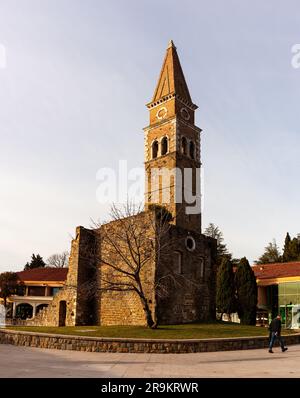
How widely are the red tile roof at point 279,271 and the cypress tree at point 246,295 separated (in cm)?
487

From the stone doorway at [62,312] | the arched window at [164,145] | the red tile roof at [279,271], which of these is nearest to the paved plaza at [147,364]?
the stone doorway at [62,312]

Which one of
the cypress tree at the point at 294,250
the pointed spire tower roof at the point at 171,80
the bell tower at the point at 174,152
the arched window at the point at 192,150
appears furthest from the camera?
the cypress tree at the point at 294,250

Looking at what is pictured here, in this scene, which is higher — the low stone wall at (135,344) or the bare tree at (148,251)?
the bare tree at (148,251)

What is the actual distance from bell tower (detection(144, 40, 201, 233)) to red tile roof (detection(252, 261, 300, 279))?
913 cm

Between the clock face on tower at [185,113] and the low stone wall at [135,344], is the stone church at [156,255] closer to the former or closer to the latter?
the clock face on tower at [185,113]

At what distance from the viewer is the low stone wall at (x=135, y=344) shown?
575 inches

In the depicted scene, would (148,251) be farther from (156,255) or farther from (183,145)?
(183,145)

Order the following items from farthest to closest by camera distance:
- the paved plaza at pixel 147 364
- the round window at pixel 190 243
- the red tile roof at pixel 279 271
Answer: the red tile roof at pixel 279 271 < the round window at pixel 190 243 < the paved plaza at pixel 147 364

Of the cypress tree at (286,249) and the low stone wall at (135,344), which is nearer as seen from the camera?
the low stone wall at (135,344)

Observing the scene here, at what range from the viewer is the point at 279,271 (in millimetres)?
35906

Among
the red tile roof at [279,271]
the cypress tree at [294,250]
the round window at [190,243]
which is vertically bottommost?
the red tile roof at [279,271]

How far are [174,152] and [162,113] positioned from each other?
499 cm

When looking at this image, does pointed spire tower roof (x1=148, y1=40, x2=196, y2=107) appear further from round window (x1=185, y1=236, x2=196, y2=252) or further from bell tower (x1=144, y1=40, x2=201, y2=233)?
round window (x1=185, y1=236, x2=196, y2=252)
